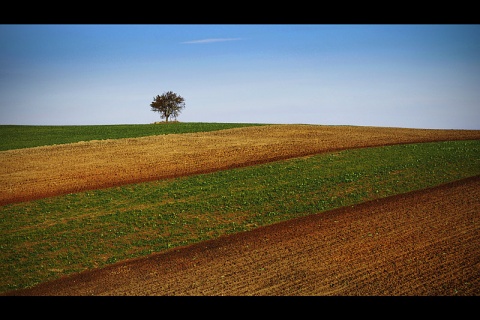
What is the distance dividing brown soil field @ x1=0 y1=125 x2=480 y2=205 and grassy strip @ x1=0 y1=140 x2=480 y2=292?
6.60 feet

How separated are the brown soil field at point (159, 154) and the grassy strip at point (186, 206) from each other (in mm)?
2011

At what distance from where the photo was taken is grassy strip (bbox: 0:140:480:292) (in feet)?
52.5

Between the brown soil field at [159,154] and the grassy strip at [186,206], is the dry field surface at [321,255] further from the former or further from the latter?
the grassy strip at [186,206]

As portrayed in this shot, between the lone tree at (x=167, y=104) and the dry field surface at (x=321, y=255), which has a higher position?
the lone tree at (x=167, y=104)

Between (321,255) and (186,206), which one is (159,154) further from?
(321,255)

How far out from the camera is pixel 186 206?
20.2m

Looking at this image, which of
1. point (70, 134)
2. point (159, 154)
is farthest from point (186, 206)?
point (70, 134)

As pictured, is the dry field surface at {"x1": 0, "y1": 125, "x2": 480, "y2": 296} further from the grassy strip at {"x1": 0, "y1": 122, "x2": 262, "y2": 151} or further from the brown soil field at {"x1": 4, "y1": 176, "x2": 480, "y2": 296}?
the grassy strip at {"x1": 0, "y1": 122, "x2": 262, "y2": 151}

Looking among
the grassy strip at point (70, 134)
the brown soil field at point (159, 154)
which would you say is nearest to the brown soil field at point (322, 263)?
the brown soil field at point (159, 154)

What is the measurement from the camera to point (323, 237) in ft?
53.9

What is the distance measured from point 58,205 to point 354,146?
70.8ft

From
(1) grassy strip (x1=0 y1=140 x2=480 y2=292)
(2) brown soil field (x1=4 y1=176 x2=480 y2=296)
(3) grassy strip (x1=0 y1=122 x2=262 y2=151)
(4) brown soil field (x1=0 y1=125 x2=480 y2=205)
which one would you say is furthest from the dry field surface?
(3) grassy strip (x1=0 y1=122 x2=262 y2=151)

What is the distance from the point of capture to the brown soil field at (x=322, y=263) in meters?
12.6
